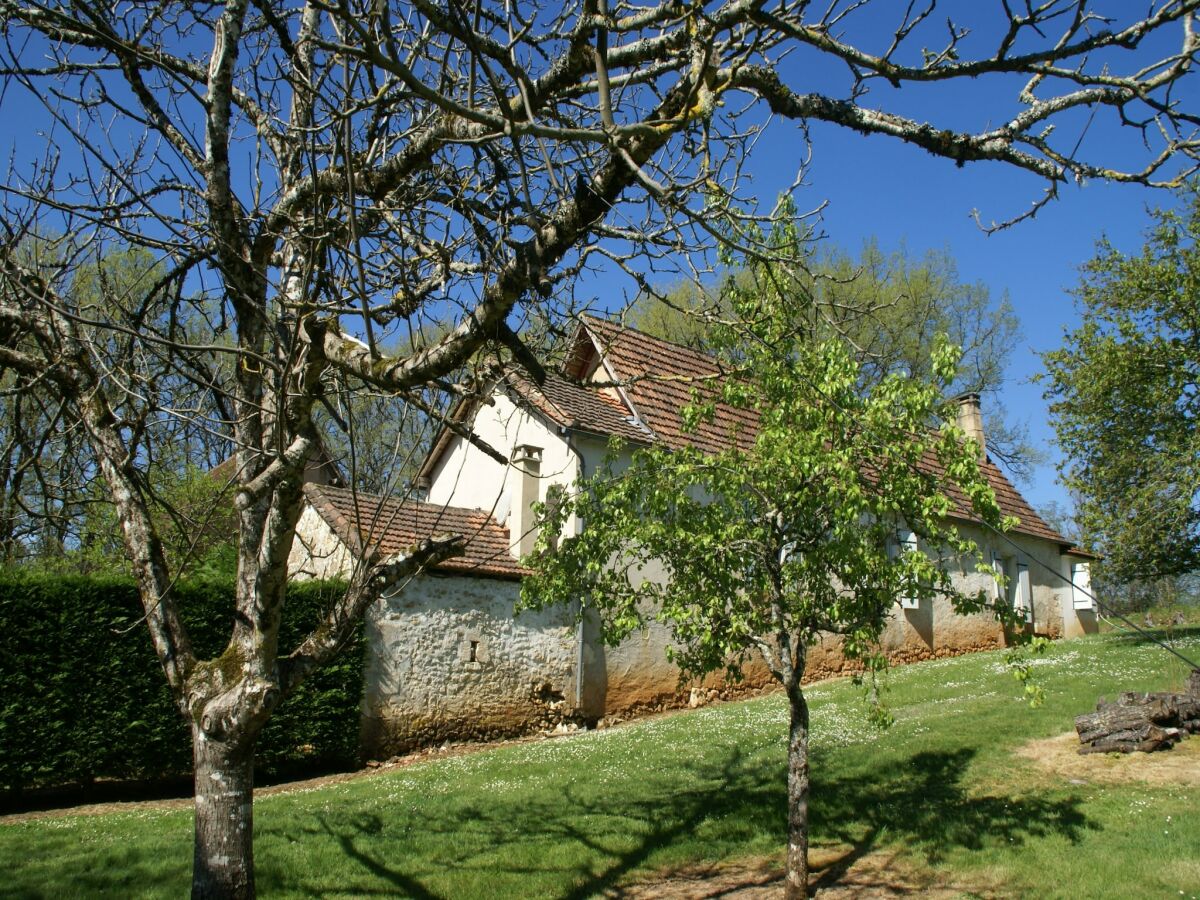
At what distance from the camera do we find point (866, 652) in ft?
Answer: 20.1

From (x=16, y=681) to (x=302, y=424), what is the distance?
870cm

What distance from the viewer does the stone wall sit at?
42.7 feet

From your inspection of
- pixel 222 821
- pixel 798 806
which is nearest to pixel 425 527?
pixel 798 806

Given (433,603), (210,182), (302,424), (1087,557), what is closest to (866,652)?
(302,424)

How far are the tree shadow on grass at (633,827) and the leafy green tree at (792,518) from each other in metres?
1.68

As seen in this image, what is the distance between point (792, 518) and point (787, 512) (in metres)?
0.15

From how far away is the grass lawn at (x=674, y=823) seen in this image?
6594mm

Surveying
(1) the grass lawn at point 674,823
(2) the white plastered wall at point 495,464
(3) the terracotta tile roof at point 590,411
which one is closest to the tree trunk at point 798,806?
(1) the grass lawn at point 674,823

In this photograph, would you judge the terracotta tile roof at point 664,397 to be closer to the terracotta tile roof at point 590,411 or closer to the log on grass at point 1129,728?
the terracotta tile roof at point 590,411

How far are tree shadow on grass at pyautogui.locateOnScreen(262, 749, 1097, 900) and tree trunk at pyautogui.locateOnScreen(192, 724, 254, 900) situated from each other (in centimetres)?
284

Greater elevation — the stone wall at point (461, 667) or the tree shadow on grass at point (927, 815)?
the stone wall at point (461, 667)

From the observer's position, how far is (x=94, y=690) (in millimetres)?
10742

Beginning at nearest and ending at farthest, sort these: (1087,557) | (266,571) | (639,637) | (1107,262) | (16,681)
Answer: (266,571), (16,681), (639,637), (1107,262), (1087,557)

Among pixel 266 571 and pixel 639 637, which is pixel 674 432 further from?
pixel 266 571
